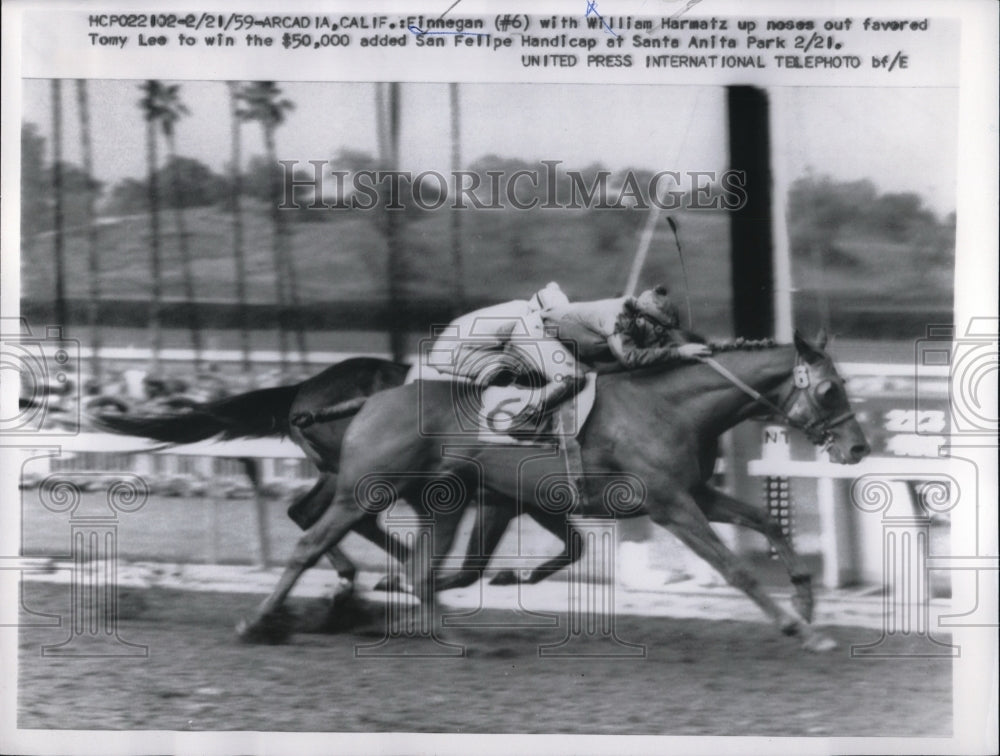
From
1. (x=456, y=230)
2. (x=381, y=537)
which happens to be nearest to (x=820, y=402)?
(x=456, y=230)

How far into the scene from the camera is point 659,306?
5.62 metres

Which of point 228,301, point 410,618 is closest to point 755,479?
point 410,618

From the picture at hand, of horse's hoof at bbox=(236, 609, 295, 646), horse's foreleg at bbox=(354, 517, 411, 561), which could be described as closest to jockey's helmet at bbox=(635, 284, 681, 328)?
horse's foreleg at bbox=(354, 517, 411, 561)

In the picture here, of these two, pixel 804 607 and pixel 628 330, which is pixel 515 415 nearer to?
pixel 628 330

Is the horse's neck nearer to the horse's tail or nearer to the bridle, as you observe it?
the bridle

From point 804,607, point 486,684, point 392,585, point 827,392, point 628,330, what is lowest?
point 486,684

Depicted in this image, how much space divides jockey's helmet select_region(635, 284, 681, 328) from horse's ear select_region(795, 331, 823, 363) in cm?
54

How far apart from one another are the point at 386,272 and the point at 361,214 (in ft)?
0.93

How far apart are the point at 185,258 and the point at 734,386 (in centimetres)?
255

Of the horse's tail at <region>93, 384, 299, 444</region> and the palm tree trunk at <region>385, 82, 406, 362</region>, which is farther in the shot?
the horse's tail at <region>93, 384, 299, 444</region>

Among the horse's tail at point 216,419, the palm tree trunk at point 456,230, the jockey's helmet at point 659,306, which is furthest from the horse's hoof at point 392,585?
the jockey's helmet at point 659,306

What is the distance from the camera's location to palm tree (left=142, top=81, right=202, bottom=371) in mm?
5633

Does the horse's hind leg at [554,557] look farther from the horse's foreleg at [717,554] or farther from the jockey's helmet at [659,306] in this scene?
the jockey's helmet at [659,306]

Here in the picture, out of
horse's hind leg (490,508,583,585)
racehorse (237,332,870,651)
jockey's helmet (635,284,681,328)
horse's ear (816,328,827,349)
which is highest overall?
jockey's helmet (635,284,681,328)
